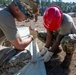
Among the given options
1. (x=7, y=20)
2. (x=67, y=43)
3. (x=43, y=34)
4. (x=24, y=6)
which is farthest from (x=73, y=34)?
(x=43, y=34)

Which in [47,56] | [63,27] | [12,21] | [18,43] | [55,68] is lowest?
[55,68]

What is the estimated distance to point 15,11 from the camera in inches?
93.5

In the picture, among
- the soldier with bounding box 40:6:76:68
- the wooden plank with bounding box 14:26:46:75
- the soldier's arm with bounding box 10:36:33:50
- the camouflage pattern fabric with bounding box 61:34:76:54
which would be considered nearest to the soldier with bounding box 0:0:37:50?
the soldier's arm with bounding box 10:36:33:50

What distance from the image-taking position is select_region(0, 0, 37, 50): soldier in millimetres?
2279

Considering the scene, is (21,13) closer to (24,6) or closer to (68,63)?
(24,6)

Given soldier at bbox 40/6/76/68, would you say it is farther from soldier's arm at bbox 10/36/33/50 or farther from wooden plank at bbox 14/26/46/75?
soldier's arm at bbox 10/36/33/50

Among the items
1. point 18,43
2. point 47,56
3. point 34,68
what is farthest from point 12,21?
point 47,56

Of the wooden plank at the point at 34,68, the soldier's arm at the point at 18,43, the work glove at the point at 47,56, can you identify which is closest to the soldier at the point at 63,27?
the work glove at the point at 47,56

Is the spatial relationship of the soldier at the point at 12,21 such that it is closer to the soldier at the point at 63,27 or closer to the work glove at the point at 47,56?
the soldier at the point at 63,27

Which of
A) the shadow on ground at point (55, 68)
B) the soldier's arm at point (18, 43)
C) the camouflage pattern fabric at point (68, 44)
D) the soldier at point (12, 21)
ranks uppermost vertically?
the soldier at point (12, 21)

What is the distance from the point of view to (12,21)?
7.57 feet

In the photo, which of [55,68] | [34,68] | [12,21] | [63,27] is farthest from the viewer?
[55,68]

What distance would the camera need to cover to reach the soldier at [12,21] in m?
2.28

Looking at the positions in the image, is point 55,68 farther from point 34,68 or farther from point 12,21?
point 12,21
